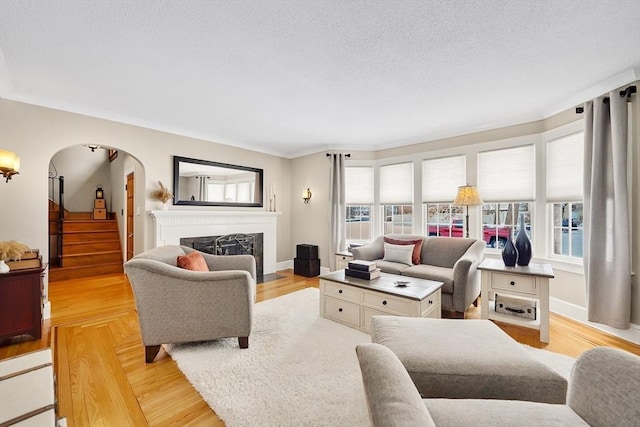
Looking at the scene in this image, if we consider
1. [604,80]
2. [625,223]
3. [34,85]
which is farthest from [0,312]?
A: [604,80]

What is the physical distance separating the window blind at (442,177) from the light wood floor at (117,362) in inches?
74.4

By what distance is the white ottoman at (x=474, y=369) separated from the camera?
1237 mm

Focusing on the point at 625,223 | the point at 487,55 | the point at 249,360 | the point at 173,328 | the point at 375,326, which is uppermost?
the point at 487,55

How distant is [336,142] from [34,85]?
398 cm

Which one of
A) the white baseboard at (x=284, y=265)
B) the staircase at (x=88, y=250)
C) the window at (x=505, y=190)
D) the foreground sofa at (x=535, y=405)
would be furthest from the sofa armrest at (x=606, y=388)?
the staircase at (x=88, y=250)

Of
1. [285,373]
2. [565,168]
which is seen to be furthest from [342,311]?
[565,168]

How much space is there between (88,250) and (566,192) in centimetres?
817

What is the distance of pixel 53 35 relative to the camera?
6.50ft

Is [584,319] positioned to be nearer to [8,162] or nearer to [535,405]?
[535,405]

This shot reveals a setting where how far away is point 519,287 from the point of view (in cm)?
263

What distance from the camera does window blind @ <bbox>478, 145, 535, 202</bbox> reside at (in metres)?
3.65

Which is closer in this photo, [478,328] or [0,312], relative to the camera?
[478,328]

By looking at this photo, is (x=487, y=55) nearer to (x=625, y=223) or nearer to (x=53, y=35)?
(x=625, y=223)

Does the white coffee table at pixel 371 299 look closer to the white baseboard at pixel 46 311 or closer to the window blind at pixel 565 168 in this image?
the window blind at pixel 565 168
